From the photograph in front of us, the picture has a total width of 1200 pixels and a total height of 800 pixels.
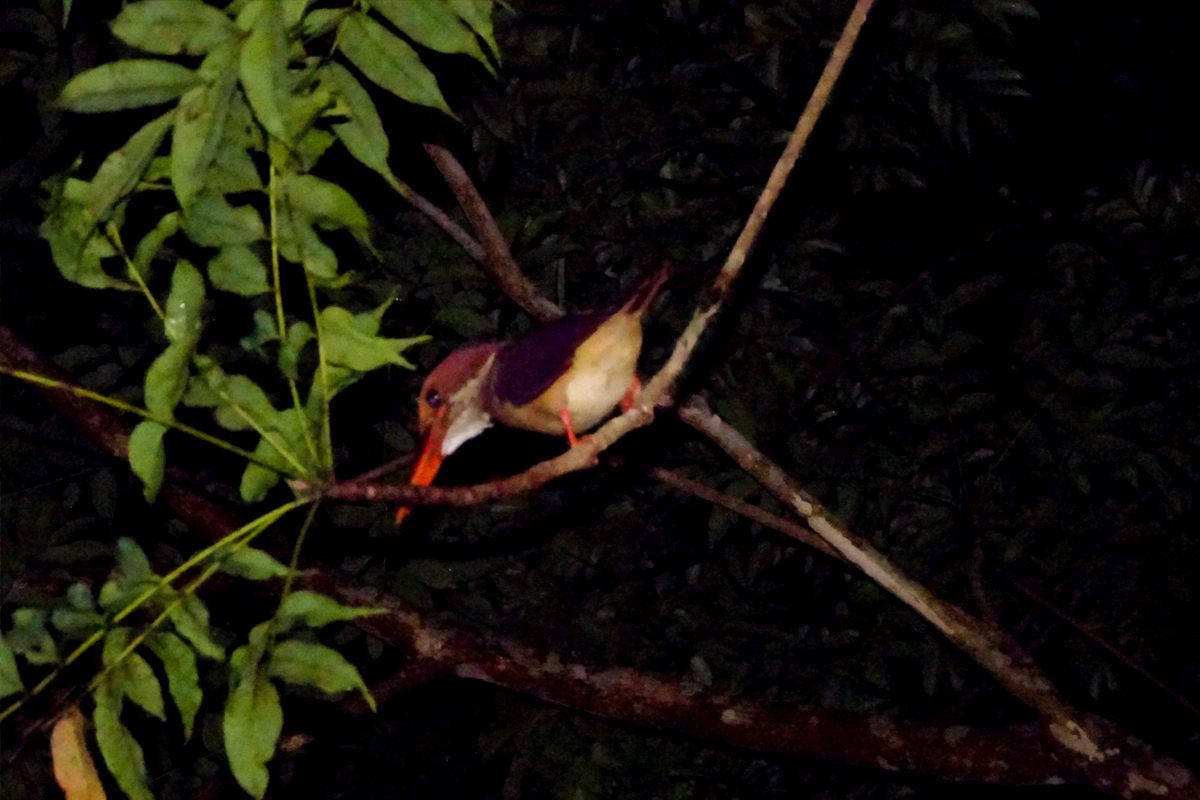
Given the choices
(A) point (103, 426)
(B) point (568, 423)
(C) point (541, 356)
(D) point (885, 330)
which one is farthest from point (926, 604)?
(A) point (103, 426)

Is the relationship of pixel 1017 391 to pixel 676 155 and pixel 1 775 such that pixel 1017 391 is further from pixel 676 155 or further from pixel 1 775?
pixel 1 775

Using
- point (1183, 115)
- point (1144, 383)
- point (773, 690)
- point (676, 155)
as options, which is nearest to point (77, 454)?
point (676, 155)

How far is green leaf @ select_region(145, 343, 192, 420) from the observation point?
133 cm

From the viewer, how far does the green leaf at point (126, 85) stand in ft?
4.01

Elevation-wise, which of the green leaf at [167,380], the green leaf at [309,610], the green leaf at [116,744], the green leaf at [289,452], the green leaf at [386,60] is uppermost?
the green leaf at [386,60]

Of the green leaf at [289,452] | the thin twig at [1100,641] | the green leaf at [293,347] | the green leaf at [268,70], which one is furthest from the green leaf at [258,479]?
the thin twig at [1100,641]

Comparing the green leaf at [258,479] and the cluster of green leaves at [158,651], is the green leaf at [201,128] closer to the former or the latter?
the green leaf at [258,479]

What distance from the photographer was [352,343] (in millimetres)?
1375

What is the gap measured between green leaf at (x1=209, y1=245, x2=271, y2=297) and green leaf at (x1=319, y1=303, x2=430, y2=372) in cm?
10

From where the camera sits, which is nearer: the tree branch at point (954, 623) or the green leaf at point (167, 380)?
the green leaf at point (167, 380)

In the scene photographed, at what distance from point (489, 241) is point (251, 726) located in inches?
63.2

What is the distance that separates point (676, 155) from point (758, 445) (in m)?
0.82

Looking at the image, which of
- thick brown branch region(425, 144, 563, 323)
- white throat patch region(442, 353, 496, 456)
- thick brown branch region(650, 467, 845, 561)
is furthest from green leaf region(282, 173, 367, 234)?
thick brown branch region(650, 467, 845, 561)

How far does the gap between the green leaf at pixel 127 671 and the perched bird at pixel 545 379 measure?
96cm
